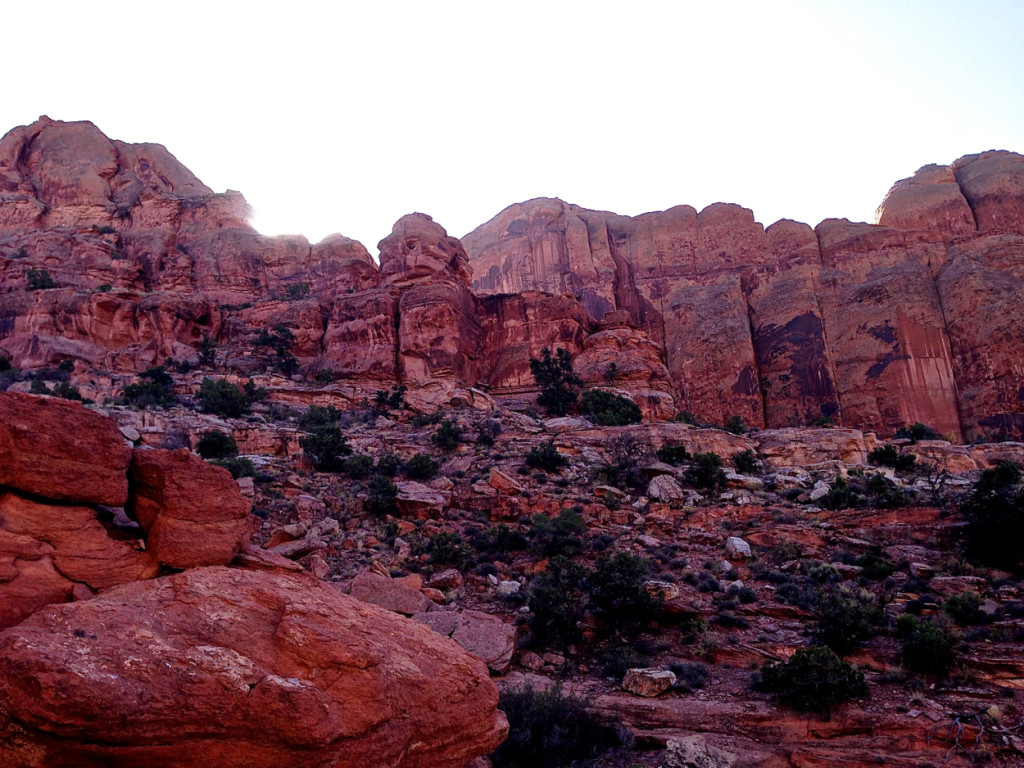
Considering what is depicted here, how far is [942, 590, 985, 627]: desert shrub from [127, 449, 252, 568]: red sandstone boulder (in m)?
12.3

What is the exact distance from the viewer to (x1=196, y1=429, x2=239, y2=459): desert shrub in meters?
24.8

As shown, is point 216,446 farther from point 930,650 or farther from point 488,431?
point 930,650

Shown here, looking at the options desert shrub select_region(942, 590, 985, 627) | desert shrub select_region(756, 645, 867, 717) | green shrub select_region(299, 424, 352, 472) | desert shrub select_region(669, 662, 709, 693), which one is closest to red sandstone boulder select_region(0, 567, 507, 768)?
desert shrub select_region(669, 662, 709, 693)

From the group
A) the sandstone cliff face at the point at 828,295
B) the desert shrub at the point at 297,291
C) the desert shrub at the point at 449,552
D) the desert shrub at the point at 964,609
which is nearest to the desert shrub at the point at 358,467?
the desert shrub at the point at 449,552

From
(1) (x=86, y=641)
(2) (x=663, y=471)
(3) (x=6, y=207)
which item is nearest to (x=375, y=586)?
(1) (x=86, y=641)

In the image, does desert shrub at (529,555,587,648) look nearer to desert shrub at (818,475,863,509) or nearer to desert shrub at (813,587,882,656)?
desert shrub at (813,587,882,656)

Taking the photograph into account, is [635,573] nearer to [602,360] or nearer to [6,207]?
[602,360]

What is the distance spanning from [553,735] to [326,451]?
18.6 metres

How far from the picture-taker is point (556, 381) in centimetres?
4512

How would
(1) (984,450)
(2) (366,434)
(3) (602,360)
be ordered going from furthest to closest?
(3) (602,360)
(1) (984,450)
(2) (366,434)

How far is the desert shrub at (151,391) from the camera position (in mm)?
32062

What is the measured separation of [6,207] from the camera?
54.6 m

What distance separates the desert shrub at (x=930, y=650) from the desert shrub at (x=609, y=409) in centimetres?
2442

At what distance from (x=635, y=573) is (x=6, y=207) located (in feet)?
209
